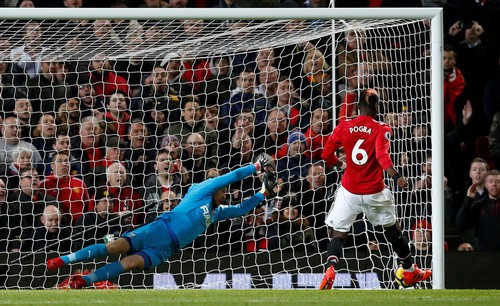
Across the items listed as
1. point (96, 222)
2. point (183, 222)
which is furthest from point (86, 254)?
point (96, 222)

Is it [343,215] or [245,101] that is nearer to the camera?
[343,215]

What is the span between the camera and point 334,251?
9.85 meters

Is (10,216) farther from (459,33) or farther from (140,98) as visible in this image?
(459,33)

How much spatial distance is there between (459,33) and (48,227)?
17.6 feet

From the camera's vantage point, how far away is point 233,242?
37.1 ft

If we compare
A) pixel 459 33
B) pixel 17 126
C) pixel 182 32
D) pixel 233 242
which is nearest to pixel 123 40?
pixel 182 32

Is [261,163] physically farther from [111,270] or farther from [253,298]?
[253,298]

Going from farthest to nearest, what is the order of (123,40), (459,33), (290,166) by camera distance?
(459,33)
(290,166)
(123,40)

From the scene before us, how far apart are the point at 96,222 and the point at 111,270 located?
131 cm

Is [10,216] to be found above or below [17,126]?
below

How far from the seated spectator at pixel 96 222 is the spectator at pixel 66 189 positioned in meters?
0.10

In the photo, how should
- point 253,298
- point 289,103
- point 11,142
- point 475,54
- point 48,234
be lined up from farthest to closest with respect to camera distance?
point 475,54
point 289,103
point 11,142
point 48,234
point 253,298

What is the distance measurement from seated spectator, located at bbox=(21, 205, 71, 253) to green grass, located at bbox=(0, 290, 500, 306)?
9.11ft

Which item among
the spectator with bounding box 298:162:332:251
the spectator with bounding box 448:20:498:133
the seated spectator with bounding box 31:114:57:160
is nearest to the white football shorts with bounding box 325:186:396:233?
the spectator with bounding box 298:162:332:251
